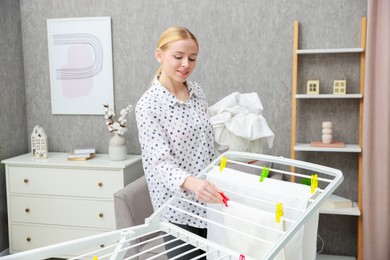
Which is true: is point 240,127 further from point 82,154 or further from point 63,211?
point 63,211

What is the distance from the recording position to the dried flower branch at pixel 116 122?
3.34 m

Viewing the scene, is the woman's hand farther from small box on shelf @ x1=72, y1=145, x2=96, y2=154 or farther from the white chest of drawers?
small box on shelf @ x1=72, y1=145, x2=96, y2=154

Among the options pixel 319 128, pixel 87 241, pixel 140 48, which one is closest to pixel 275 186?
pixel 87 241

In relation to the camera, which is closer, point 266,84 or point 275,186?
point 275,186

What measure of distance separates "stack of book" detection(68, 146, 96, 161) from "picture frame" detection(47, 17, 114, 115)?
35cm

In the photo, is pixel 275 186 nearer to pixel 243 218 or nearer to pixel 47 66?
pixel 243 218

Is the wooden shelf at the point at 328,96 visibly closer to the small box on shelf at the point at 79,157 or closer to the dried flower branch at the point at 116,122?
the dried flower branch at the point at 116,122

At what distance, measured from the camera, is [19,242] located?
10.9ft

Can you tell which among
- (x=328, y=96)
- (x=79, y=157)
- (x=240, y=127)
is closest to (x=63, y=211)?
(x=79, y=157)

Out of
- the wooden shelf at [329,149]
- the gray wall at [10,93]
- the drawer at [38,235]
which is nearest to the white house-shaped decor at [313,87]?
the wooden shelf at [329,149]

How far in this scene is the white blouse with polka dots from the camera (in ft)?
4.63

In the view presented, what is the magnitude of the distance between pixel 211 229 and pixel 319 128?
2.00 meters

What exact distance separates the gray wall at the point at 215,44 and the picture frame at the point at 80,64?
61mm

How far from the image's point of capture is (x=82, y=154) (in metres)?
3.35
